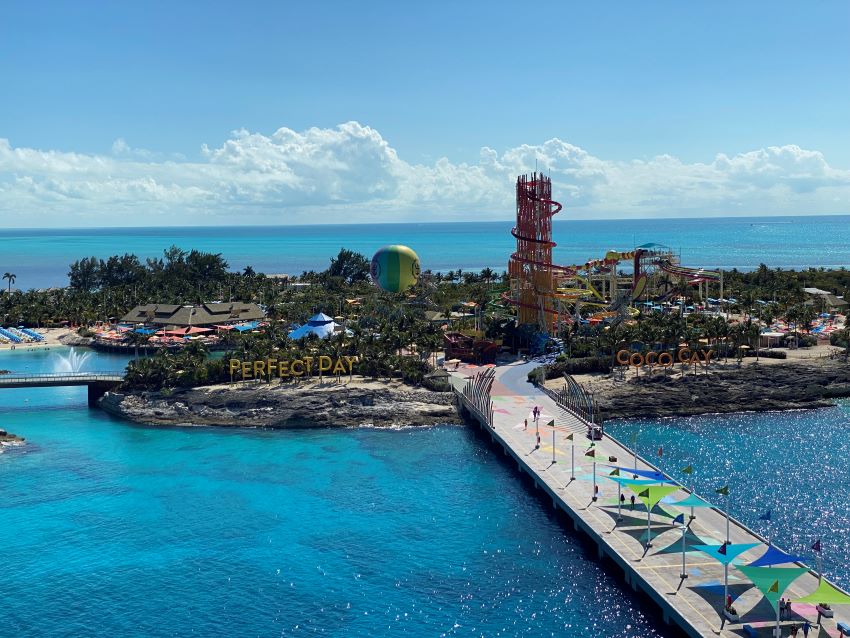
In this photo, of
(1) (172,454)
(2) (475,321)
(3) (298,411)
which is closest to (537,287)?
(2) (475,321)

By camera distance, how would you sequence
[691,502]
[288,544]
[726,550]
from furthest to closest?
[288,544] → [691,502] → [726,550]

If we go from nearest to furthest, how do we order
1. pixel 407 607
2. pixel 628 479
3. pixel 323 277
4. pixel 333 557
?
pixel 407 607 < pixel 333 557 < pixel 628 479 < pixel 323 277

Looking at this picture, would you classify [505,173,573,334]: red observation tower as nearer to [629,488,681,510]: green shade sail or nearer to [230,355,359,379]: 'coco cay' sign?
[230,355,359,379]: 'coco cay' sign

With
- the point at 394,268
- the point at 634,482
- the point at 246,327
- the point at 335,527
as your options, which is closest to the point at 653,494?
the point at 634,482

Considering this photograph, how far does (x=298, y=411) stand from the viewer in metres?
76.3

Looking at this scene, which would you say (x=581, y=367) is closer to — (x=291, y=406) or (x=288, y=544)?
(x=291, y=406)

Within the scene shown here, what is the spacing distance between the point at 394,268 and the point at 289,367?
29.9 meters

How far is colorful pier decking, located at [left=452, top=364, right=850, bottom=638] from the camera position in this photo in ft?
119

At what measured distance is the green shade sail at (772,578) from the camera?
35.9 m

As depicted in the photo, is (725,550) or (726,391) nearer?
(725,550)

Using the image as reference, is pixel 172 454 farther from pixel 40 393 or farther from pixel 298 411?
pixel 40 393

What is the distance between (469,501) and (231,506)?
15121 millimetres

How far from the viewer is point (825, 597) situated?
1394 inches

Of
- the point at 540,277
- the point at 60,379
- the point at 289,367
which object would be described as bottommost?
the point at 60,379
